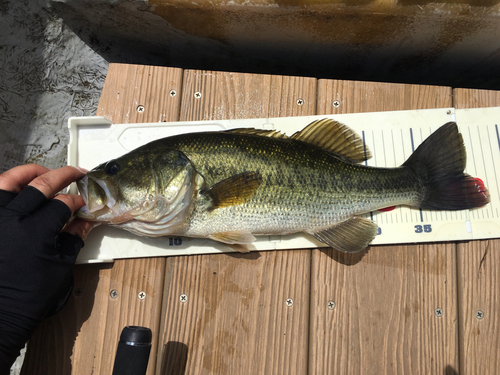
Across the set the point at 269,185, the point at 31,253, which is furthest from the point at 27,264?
the point at 269,185

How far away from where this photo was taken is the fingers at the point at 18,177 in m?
1.64

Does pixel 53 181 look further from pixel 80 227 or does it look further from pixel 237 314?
pixel 237 314

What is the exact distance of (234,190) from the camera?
5.11 feet

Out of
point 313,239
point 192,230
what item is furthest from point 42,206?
point 313,239

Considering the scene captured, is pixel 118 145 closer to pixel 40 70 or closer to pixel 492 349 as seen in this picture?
pixel 40 70

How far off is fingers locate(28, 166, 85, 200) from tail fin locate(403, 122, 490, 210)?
6.58 ft

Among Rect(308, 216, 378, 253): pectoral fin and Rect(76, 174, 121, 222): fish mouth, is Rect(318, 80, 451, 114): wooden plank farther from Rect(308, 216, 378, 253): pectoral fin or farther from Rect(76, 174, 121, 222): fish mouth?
Rect(76, 174, 121, 222): fish mouth

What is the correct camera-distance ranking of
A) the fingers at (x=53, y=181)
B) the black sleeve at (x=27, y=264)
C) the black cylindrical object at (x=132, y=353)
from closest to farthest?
the black cylindrical object at (x=132, y=353) → the black sleeve at (x=27, y=264) → the fingers at (x=53, y=181)

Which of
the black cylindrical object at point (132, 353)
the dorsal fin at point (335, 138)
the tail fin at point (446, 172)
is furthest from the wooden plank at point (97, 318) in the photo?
the tail fin at point (446, 172)

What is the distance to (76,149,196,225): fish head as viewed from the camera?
5.01 feet

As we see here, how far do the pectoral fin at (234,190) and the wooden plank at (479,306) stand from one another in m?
1.39

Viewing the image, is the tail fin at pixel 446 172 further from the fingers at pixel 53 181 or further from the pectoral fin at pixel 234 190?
the fingers at pixel 53 181

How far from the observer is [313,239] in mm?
1863

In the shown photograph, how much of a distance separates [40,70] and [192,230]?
1888mm
